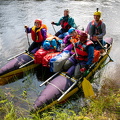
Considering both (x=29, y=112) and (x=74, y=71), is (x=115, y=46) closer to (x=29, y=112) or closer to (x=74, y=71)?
(x=74, y=71)

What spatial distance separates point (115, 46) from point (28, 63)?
5.12 meters

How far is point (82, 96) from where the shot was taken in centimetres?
489

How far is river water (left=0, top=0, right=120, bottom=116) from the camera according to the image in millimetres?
5438

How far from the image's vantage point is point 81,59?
511 cm

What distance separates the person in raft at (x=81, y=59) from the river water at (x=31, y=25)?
43.4 inches

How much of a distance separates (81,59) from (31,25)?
6.90m

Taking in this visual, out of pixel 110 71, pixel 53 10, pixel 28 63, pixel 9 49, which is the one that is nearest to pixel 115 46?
→ pixel 110 71

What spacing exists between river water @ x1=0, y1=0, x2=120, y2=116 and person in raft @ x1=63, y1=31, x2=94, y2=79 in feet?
3.62

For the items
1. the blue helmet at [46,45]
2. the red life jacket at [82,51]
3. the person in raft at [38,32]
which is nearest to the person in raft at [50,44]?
the blue helmet at [46,45]

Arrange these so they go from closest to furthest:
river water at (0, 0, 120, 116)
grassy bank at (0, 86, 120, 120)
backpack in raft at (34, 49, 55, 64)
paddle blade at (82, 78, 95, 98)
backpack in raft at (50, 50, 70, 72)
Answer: grassy bank at (0, 86, 120, 120) < paddle blade at (82, 78, 95, 98) < backpack in raft at (50, 50, 70, 72) < river water at (0, 0, 120, 116) < backpack in raft at (34, 49, 55, 64)

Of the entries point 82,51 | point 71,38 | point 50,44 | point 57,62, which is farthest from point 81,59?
point 50,44

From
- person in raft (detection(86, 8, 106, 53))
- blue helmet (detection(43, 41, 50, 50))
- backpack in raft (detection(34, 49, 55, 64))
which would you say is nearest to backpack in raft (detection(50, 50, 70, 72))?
backpack in raft (detection(34, 49, 55, 64))

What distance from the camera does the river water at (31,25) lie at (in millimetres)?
5438

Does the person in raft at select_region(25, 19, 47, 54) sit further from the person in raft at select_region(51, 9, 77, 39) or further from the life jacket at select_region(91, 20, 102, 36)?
the life jacket at select_region(91, 20, 102, 36)
